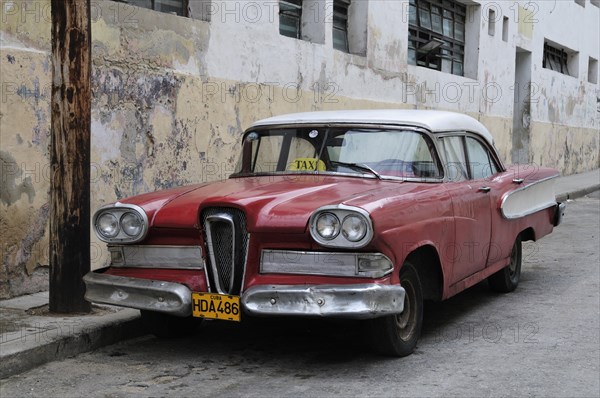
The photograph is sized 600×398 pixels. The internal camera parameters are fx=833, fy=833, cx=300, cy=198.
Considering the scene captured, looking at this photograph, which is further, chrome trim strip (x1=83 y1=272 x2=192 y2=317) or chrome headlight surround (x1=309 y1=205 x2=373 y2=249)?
chrome trim strip (x1=83 y1=272 x2=192 y2=317)

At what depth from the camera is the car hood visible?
4.68m

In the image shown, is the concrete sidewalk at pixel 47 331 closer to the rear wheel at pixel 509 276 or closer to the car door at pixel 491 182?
the car door at pixel 491 182

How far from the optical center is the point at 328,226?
458 cm

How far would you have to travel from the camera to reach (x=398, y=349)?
4.95 m

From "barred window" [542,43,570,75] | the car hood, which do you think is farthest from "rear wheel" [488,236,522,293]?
"barred window" [542,43,570,75]

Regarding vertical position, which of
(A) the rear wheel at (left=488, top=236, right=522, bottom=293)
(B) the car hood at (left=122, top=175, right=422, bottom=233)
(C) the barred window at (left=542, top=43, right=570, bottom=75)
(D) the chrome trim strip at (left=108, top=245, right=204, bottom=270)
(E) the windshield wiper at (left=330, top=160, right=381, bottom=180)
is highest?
(C) the barred window at (left=542, top=43, right=570, bottom=75)

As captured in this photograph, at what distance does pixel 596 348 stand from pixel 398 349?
4.31 ft

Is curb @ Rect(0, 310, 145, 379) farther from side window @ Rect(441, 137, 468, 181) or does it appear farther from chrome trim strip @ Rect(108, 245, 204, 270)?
side window @ Rect(441, 137, 468, 181)

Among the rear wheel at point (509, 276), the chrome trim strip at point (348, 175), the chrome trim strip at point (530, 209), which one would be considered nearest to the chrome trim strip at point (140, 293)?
the chrome trim strip at point (348, 175)

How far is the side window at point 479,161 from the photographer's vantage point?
253 inches

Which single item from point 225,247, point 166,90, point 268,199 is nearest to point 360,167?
point 268,199

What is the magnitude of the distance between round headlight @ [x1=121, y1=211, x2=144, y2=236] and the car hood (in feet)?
0.25

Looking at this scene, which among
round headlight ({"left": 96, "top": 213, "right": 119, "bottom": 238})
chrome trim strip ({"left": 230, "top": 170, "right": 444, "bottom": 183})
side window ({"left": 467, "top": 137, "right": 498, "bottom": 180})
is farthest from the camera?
side window ({"left": 467, "top": 137, "right": 498, "bottom": 180})

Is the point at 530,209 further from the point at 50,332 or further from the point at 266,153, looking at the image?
the point at 50,332
